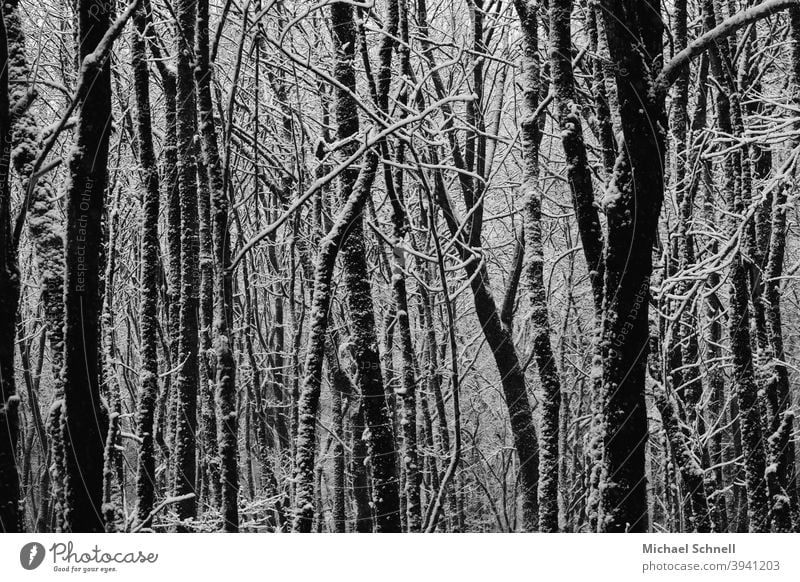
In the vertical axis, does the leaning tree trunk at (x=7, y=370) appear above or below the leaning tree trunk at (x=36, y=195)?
below

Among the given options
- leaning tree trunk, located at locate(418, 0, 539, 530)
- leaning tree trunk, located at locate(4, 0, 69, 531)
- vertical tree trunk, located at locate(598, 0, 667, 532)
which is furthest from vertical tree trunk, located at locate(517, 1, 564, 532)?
leaning tree trunk, located at locate(4, 0, 69, 531)

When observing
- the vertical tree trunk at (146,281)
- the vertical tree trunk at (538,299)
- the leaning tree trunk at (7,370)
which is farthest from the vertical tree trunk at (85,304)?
the vertical tree trunk at (538,299)

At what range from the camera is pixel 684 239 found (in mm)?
9125

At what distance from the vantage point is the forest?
5.11 m

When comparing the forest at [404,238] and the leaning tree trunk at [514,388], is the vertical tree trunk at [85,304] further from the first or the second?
the leaning tree trunk at [514,388]

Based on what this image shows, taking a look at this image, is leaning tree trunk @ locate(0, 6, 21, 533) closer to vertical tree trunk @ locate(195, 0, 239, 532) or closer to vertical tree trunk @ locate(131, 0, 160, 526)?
vertical tree trunk @ locate(195, 0, 239, 532)

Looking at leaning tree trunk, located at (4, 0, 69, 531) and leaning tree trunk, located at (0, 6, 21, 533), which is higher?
leaning tree trunk, located at (4, 0, 69, 531)

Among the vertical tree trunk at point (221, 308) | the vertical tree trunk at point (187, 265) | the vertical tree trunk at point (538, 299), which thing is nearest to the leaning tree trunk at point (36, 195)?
the vertical tree trunk at point (221, 308)

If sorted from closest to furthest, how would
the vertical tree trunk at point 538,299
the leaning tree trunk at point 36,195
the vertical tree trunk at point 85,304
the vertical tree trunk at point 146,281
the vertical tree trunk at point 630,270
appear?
the leaning tree trunk at point 36,195
the vertical tree trunk at point 85,304
the vertical tree trunk at point 630,270
the vertical tree trunk at point 538,299
the vertical tree trunk at point 146,281

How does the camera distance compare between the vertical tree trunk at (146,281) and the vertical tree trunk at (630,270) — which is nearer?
the vertical tree trunk at (630,270)

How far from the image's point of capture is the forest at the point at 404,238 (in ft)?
16.8

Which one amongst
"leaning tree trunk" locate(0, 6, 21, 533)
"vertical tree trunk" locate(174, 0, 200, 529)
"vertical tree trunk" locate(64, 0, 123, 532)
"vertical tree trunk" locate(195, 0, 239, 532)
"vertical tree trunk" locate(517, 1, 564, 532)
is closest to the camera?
"leaning tree trunk" locate(0, 6, 21, 533)

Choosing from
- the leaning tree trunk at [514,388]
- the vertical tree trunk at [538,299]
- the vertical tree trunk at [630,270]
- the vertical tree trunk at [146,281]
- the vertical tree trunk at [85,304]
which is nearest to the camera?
the vertical tree trunk at [85,304]
